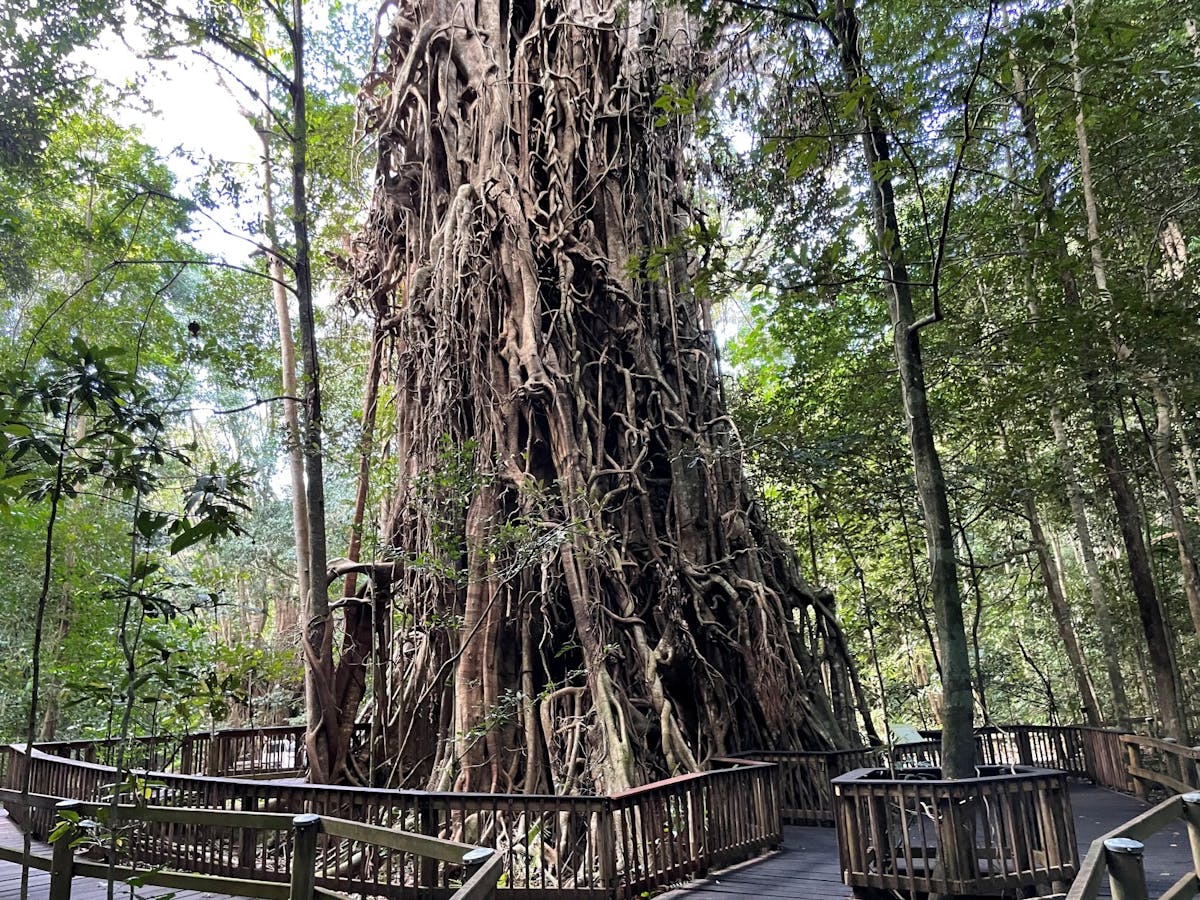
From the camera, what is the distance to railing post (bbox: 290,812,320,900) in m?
3.50

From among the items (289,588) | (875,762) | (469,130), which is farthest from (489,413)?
(289,588)

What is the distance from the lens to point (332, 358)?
14.0 meters

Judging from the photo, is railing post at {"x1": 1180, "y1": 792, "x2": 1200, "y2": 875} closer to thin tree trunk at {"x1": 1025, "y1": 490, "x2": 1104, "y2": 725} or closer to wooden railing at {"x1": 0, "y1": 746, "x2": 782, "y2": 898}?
wooden railing at {"x1": 0, "y1": 746, "x2": 782, "y2": 898}

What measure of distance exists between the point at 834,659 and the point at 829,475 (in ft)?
6.73

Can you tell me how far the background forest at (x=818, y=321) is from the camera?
13.1ft

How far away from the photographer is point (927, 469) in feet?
14.4

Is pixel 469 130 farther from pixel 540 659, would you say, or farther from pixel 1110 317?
pixel 1110 317

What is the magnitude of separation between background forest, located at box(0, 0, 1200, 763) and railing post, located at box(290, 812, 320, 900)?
0.72 metres

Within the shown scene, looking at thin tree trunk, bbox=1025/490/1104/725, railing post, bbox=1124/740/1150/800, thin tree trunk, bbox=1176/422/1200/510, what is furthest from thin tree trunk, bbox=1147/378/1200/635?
thin tree trunk, bbox=1025/490/1104/725

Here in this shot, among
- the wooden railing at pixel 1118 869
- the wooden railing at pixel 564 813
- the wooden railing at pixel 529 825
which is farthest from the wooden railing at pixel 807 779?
the wooden railing at pixel 1118 869

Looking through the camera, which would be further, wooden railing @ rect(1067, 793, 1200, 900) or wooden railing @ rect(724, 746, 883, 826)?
wooden railing @ rect(724, 746, 883, 826)

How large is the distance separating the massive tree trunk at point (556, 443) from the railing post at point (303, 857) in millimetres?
2921

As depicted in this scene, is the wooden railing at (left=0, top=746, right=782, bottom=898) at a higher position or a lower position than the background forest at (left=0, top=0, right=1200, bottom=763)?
lower

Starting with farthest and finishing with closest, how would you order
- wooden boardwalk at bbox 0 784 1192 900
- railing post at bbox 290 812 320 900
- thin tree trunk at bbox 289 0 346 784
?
thin tree trunk at bbox 289 0 346 784
wooden boardwalk at bbox 0 784 1192 900
railing post at bbox 290 812 320 900
